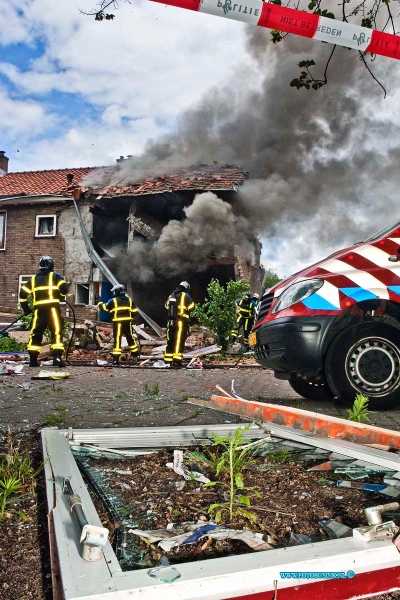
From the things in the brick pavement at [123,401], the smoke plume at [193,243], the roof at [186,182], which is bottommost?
the brick pavement at [123,401]

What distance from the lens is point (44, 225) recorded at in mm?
23203

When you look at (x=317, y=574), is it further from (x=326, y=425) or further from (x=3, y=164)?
(x=3, y=164)

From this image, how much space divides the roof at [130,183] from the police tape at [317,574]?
778 inches

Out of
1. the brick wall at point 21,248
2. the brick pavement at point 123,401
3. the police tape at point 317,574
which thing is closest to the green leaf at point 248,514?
the police tape at point 317,574

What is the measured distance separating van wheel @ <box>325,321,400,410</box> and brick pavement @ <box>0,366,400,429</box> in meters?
0.21

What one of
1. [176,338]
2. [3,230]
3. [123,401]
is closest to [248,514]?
[123,401]

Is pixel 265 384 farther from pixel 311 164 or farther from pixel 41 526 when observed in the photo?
pixel 311 164

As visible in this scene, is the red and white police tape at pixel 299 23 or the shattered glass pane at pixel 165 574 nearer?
the shattered glass pane at pixel 165 574

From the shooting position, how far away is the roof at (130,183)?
20875 millimetres

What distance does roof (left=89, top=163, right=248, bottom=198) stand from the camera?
68.1ft

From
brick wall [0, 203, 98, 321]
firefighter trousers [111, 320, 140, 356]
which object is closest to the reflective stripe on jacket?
firefighter trousers [111, 320, 140, 356]

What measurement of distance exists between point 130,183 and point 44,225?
14.2 feet

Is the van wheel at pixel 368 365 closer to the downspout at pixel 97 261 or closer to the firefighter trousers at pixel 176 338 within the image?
the firefighter trousers at pixel 176 338

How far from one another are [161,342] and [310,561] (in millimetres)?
16890
